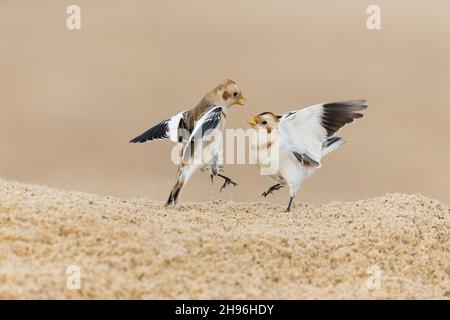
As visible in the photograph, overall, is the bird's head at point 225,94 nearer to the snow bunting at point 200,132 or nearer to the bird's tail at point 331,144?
the snow bunting at point 200,132

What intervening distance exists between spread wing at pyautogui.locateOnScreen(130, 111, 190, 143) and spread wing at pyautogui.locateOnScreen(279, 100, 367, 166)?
802 mm

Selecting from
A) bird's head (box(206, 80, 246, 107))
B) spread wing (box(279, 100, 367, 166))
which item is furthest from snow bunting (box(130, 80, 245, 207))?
spread wing (box(279, 100, 367, 166))

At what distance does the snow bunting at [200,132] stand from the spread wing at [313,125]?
47 cm

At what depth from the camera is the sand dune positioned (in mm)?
3355

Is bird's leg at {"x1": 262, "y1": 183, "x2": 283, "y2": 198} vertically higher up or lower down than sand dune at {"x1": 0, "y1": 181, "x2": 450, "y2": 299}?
higher up

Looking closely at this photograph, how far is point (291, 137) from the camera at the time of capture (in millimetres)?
5074

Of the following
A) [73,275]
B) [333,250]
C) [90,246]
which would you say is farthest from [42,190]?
[333,250]

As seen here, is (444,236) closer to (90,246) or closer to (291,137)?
(291,137)

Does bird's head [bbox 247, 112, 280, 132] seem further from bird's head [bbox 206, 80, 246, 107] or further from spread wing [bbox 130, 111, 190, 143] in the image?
spread wing [bbox 130, 111, 190, 143]

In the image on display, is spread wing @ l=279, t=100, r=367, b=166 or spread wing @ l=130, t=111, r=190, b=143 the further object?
spread wing @ l=130, t=111, r=190, b=143

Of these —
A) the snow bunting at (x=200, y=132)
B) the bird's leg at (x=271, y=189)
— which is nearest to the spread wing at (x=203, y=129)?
the snow bunting at (x=200, y=132)

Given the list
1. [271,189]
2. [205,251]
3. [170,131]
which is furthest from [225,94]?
[205,251]

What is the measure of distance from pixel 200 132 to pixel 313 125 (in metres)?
0.87

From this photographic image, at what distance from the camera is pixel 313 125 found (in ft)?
16.7
